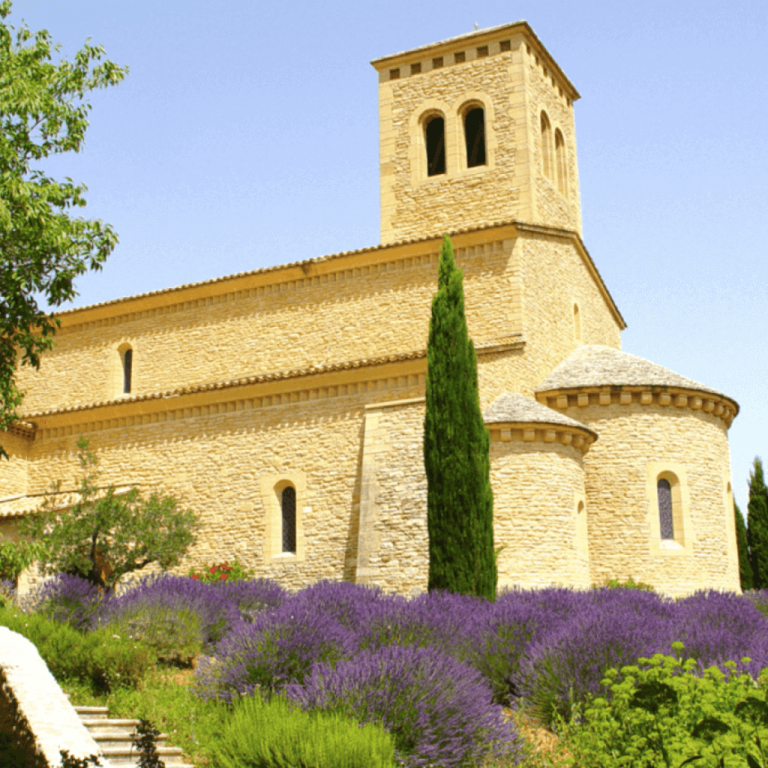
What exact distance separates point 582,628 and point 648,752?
155 inches

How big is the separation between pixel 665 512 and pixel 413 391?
547 cm

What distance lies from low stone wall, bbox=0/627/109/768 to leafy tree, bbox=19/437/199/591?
659 centimetres

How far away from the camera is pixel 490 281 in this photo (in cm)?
2023

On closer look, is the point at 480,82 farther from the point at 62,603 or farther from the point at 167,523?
the point at 62,603

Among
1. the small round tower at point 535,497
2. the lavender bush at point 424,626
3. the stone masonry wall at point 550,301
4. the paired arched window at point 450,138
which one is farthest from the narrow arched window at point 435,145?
the lavender bush at point 424,626

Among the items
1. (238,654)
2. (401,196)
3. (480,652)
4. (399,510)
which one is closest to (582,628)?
(480,652)

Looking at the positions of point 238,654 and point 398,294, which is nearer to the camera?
point 238,654

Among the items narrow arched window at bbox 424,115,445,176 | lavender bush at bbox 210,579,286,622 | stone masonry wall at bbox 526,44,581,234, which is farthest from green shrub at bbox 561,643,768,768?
narrow arched window at bbox 424,115,445,176

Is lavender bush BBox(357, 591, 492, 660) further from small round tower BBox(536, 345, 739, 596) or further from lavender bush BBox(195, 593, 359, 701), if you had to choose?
small round tower BBox(536, 345, 739, 596)

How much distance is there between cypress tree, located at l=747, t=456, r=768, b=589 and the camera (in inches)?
1046

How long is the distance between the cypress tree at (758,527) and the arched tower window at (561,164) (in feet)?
33.6

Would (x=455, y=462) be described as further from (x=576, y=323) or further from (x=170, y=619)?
(x=576, y=323)

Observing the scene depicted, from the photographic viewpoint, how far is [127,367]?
80.0ft

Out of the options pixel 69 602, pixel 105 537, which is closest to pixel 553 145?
pixel 105 537
